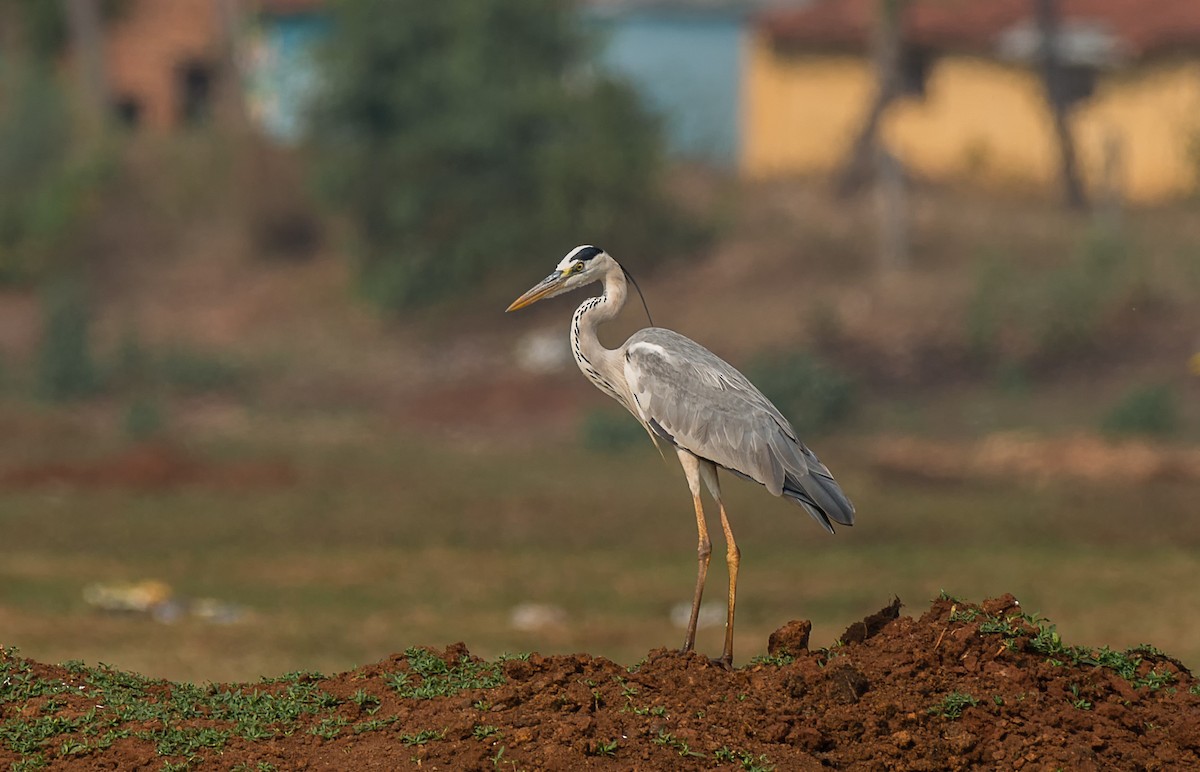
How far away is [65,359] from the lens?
105 feet

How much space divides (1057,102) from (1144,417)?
16.5 metres

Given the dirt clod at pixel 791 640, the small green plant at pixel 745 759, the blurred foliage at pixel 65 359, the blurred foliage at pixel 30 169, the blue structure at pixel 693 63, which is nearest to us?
the small green plant at pixel 745 759

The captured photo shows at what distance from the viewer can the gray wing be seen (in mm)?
8984

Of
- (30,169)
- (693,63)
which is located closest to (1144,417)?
(30,169)

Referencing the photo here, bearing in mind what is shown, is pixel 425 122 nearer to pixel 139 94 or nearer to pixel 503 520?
pixel 503 520

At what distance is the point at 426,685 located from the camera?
27.7 ft

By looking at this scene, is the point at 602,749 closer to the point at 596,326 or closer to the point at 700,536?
the point at 700,536

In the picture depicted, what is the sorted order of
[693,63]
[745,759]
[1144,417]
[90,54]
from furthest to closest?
[693,63] < [90,54] < [1144,417] < [745,759]

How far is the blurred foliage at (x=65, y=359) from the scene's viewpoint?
3200 centimetres

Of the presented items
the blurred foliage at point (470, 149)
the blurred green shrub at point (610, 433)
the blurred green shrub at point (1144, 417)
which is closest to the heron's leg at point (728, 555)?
the blurred green shrub at point (610, 433)

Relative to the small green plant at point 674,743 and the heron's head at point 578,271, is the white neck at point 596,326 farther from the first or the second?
the small green plant at point 674,743

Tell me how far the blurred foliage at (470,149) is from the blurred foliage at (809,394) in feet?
34.1

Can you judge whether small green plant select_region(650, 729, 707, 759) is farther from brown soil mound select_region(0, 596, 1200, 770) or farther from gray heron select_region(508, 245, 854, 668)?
gray heron select_region(508, 245, 854, 668)

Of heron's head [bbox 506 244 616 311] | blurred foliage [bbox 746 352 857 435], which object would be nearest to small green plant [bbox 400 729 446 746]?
heron's head [bbox 506 244 616 311]
